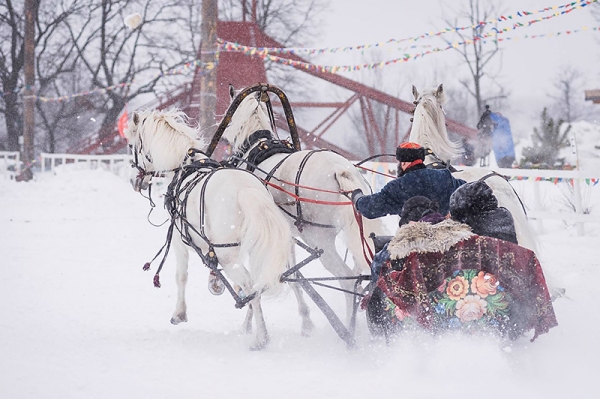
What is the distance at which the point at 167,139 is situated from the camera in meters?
5.78

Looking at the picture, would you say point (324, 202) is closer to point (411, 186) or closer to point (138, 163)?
point (411, 186)

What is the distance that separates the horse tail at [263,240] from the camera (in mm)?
4488

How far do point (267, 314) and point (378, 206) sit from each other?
100 inches

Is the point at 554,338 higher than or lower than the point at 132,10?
lower

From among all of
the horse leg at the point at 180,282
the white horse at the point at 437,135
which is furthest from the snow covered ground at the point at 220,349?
the white horse at the point at 437,135

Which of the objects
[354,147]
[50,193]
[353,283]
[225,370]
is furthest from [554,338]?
[354,147]

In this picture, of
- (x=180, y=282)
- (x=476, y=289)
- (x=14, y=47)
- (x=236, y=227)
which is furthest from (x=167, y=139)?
(x=14, y=47)

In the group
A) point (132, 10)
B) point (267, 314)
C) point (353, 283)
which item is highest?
point (132, 10)

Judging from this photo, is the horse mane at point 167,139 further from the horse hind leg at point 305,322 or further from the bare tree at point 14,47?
the bare tree at point 14,47

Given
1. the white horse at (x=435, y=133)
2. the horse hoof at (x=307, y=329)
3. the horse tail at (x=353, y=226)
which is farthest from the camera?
the horse hoof at (x=307, y=329)

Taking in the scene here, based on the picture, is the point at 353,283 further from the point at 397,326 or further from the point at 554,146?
the point at 554,146

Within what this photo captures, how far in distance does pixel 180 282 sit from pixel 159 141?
147 cm

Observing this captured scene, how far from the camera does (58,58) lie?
30.6 m

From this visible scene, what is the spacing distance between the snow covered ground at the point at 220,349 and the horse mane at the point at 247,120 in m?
1.92
